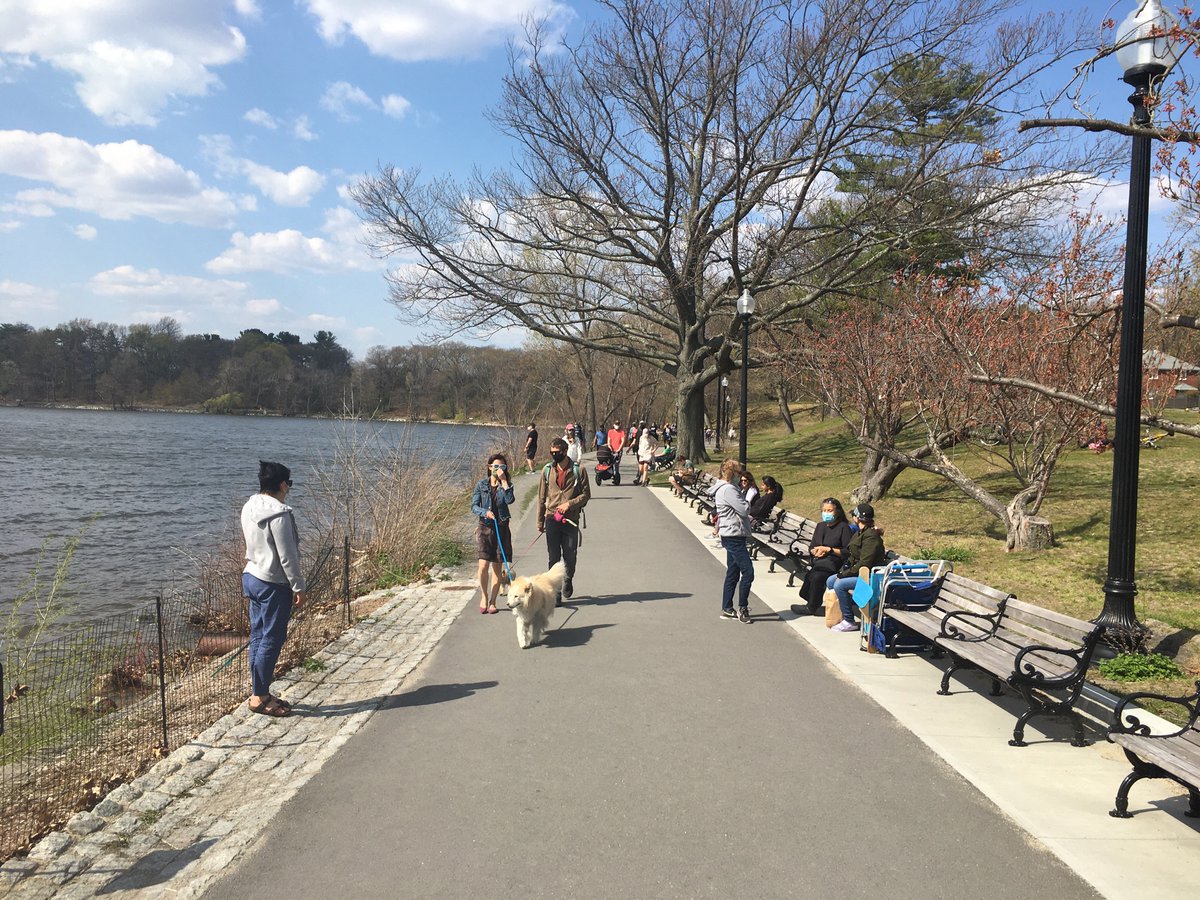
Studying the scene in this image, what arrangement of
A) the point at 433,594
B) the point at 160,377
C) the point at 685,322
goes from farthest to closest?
the point at 160,377
the point at 685,322
the point at 433,594

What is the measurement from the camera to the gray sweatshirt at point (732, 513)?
8883 millimetres

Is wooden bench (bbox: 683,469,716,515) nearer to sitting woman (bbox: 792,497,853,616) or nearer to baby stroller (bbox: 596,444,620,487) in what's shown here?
baby stroller (bbox: 596,444,620,487)

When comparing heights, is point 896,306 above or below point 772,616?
above

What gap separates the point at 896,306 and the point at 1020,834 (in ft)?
55.9

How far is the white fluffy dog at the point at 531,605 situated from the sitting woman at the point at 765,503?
6.44m

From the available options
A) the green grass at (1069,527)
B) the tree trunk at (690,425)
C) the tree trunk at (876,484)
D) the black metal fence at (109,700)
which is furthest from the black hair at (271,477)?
the tree trunk at (690,425)

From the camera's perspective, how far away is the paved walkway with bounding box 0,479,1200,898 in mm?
3873

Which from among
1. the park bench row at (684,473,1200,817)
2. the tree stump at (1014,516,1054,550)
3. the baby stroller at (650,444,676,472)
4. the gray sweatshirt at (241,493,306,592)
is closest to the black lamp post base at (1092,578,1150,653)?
the park bench row at (684,473,1200,817)

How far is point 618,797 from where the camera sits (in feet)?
15.4

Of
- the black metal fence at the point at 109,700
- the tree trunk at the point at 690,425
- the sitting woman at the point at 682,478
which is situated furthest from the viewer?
the tree trunk at the point at 690,425

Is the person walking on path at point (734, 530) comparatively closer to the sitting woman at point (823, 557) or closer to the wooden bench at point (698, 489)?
the sitting woman at point (823, 557)

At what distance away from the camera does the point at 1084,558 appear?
1173 centimetres

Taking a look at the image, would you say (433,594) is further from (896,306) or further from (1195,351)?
(1195,351)

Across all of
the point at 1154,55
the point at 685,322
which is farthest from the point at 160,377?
the point at 1154,55
